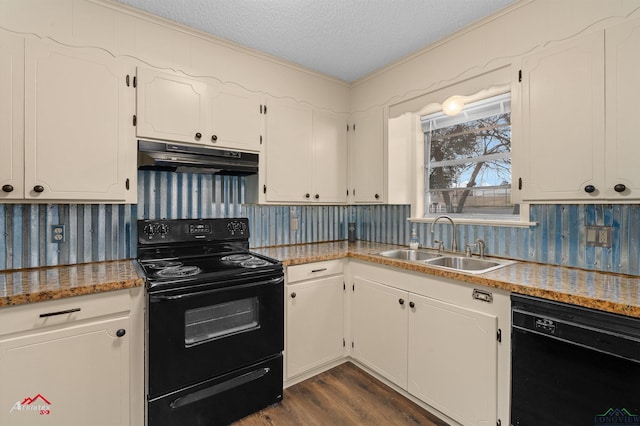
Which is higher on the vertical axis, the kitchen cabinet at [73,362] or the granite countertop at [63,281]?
the granite countertop at [63,281]

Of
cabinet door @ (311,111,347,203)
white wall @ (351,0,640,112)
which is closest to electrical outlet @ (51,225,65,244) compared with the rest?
cabinet door @ (311,111,347,203)

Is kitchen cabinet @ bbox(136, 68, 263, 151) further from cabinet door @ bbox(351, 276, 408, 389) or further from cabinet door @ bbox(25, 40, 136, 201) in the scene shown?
cabinet door @ bbox(351, 276, 408, 389)

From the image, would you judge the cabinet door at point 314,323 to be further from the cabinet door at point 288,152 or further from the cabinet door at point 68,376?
the cabinet door at point 68,376

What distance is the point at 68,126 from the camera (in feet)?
5.58

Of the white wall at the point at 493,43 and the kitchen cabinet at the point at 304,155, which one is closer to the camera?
the white wall at the point at 493,43

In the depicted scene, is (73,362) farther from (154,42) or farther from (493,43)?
(493,43)

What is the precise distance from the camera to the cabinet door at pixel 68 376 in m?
1.35

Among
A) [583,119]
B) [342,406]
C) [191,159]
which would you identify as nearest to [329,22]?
[191,159]

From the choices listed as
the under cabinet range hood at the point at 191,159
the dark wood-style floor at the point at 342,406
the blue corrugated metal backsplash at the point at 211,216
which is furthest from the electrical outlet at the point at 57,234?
the dark wood-style floor at the point at 342,406

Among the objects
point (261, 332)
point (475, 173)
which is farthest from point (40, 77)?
point (475, 173)

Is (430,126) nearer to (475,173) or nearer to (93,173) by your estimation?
(475,173)

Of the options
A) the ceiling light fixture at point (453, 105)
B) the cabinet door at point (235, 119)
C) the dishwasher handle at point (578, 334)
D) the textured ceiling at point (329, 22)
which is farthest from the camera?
the ceiling light fixture at point (453, 105)

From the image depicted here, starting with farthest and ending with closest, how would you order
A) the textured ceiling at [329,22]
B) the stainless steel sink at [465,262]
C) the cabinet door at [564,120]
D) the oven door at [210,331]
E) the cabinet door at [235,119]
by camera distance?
the cabinet door at [235,119]
the stainless steel sink at [465,262]
the textured ceiling at [329,22]
the oven door at [210,331]
the cabinet door at [564,120]

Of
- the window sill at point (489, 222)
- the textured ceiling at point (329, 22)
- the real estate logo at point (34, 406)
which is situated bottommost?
the real estate logo at point (34, 406)
